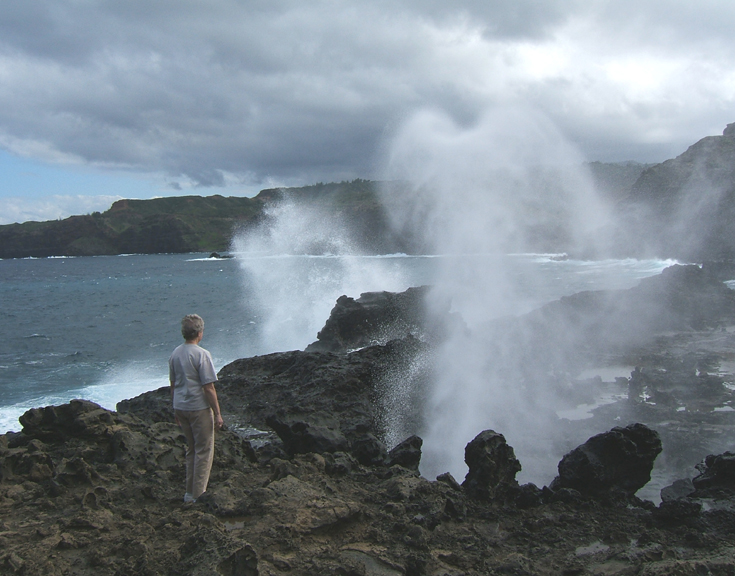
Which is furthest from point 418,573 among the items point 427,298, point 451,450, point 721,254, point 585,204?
point 585,204

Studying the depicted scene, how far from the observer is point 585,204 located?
63.6 meters

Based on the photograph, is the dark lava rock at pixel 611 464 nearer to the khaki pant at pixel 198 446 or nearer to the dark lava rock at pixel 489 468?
the dark lava rock at pixel 489 468

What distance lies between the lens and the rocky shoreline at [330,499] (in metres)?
4.26

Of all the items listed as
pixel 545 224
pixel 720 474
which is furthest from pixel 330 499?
pixel 545 224

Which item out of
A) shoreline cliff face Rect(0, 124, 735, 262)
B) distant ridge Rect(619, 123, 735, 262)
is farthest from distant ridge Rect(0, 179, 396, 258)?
distant ridge Rect(619, 123, 735, 262)

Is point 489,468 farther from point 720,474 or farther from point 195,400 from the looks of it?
point 195,400

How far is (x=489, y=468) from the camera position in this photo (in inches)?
247

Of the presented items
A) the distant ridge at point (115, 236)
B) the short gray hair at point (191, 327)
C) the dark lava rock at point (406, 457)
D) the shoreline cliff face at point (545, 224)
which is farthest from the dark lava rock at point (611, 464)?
the distant ridge at point (115, 236)

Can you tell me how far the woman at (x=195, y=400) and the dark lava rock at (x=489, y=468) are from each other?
9.81 feet

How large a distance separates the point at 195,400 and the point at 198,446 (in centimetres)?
50

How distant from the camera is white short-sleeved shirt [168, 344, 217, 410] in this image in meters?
5.31

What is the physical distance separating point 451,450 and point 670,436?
432cm

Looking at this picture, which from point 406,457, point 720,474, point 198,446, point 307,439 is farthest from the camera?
point 307,439

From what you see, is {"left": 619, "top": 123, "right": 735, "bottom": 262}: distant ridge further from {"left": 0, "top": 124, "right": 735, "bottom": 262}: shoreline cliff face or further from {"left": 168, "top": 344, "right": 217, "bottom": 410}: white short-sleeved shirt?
{"left": 168, "top": 344, "right": 217, "bottom": 410}: white short-sleeved shirt
